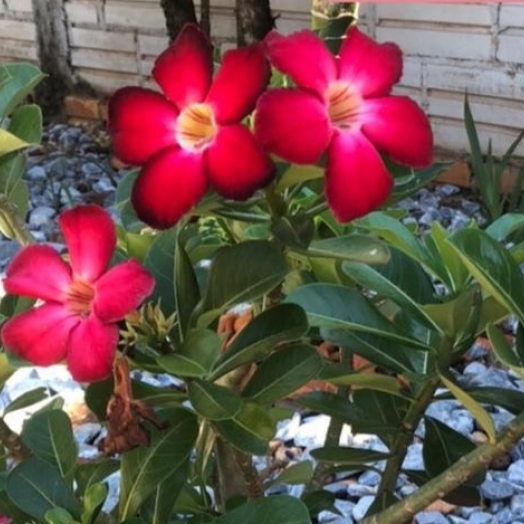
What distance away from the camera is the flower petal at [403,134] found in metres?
0.60

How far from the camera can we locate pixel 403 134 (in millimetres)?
604

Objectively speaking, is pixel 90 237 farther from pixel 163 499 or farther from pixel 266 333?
pixel 163 499

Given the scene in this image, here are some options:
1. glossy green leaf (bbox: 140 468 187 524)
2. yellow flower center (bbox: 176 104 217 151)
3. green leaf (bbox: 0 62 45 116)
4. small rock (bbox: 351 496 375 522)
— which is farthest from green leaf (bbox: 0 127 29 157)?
small rock (bbox: 351 496 375 522)

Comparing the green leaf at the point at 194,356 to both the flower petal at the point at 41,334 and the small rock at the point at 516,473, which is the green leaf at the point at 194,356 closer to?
the flower petal at the point at 41,334

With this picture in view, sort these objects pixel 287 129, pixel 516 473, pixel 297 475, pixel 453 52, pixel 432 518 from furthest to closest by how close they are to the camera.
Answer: pixel 453 52
pixel 516 473
pixel 432 518
pixel 297 475
pixel 287 129

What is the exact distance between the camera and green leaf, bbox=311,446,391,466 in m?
0.94

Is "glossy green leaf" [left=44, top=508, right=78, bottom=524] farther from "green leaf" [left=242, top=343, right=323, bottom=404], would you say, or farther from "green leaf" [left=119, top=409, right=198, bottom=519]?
"green leaf" [left=242, top=343, right=323, bottom=404]

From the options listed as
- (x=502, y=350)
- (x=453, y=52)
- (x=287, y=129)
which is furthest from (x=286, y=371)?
(x=453, y=52)

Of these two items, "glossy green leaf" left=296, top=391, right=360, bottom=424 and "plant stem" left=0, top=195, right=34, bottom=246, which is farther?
"glossy green leaf" left=296, top=391, right=360, bottom=424

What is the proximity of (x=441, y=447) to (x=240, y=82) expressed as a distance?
51 cm

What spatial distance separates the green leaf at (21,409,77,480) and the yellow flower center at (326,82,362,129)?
386 mm

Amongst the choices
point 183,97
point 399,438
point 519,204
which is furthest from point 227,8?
point 183,97

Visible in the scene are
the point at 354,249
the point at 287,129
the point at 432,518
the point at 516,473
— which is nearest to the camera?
the point at 287,129

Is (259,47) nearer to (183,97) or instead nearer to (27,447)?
(183,97)
